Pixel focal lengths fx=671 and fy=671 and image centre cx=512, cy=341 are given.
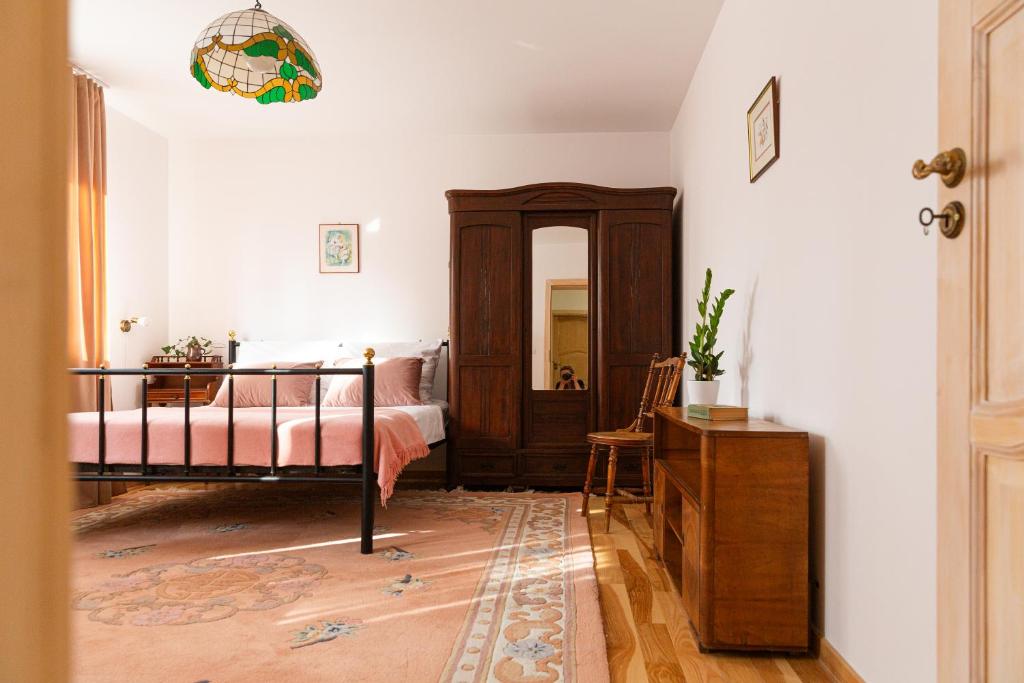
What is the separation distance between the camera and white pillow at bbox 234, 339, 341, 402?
5.00 m

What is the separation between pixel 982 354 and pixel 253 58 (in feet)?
8.56

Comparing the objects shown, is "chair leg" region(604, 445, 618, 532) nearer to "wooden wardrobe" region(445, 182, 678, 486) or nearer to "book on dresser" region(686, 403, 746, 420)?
"wooden wardrobe" region(445, 182, 678, 486)

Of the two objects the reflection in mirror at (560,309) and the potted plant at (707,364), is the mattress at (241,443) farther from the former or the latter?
the reflection in mirror at (560,309)

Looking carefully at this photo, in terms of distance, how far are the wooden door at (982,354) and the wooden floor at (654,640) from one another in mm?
857

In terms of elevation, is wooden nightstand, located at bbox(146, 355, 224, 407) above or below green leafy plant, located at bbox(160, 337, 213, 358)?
below

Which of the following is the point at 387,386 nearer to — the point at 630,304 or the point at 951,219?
the point at 630,304

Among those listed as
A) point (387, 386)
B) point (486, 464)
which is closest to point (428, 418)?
point (387, 386)

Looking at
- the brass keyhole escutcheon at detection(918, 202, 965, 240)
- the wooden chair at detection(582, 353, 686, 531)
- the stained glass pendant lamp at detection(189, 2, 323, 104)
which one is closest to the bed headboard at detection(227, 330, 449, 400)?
the wooden chair at detection(582, 353, 686, 531)

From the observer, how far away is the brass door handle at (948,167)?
1.03m

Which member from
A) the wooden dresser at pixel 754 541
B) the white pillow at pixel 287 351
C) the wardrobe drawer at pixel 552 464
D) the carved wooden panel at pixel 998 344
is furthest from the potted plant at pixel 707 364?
the white pillow at pixel 287 351

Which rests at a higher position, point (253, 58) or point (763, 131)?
point (253, 58)

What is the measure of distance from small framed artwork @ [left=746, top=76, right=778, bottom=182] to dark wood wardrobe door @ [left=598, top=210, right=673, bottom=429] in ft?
5.87

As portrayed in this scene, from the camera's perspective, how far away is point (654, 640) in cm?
206

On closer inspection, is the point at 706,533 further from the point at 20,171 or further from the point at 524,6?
the point at 524,6
